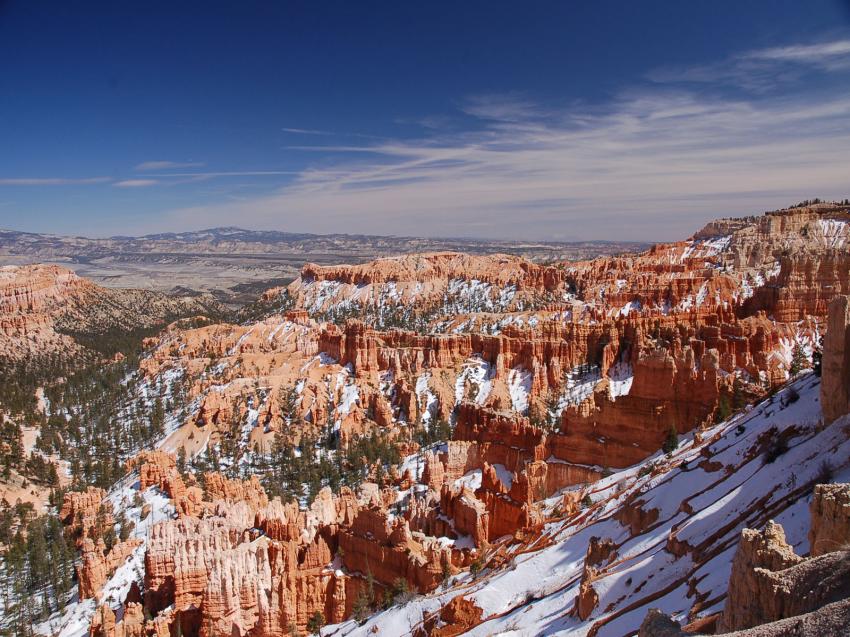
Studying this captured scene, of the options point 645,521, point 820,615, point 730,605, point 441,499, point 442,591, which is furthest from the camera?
point 441,499

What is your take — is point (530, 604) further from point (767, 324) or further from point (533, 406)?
point (767, 324)

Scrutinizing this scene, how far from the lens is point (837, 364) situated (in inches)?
642

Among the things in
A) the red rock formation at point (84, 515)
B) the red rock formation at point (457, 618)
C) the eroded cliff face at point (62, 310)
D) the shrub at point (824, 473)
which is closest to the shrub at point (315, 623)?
the red rock formation at point (457, 618)

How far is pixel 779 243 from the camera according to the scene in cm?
8262

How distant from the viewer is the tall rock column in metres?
16.1

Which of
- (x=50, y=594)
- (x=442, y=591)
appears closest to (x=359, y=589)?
(x=442, y=591)

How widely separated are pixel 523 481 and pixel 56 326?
113m

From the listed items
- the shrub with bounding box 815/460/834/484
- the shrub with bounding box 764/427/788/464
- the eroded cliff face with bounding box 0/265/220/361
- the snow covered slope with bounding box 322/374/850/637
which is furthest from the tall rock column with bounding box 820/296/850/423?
the eroded cliff face with bounding box 0/265/220/361

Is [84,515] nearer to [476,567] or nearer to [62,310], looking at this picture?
[476,567]

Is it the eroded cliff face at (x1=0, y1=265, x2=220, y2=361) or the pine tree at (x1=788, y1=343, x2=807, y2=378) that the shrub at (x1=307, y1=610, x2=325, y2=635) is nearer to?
the pine tree at (x1=788, y1=343, x2=807, y2=378)

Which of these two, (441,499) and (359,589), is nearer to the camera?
(359,589)

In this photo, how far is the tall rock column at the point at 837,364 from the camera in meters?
16.1

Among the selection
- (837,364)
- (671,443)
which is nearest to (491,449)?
(671,443)

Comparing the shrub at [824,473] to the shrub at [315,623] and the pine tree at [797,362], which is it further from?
the pine tree at [797,362]
